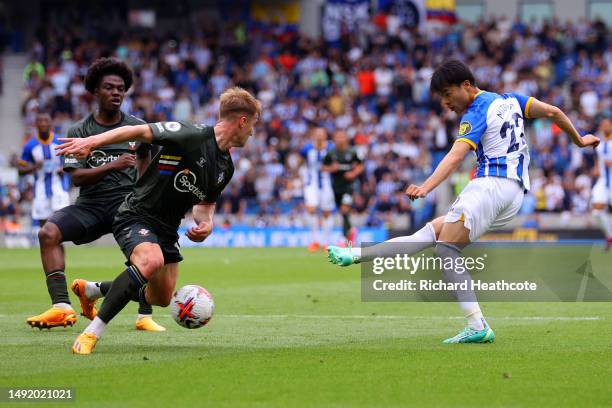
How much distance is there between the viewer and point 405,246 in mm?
8883

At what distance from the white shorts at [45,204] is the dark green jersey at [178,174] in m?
10.0

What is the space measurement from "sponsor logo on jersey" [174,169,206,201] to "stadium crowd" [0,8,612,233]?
21.7 meters

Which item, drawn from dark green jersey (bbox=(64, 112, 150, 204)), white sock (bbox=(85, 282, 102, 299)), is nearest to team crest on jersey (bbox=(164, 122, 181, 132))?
dark green jersey (bbox=(64, 112, 150, 204))

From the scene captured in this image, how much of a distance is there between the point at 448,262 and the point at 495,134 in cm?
109

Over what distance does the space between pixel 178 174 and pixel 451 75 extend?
2.31m

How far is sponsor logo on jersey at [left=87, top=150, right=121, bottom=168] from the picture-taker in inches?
401

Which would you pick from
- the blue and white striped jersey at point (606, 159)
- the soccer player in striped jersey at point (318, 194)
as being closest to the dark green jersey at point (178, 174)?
the blue and white striped jersey at point (606, 159)

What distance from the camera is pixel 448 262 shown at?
28.8ft

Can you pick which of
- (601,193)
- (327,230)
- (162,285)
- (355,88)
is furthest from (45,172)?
(355,88)

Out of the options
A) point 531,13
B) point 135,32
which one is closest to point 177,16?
point 135,32

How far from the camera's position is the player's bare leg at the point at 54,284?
9.67 m

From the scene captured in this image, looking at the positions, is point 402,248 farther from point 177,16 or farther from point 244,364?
point 177,16

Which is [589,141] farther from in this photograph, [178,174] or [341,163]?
[341,163]

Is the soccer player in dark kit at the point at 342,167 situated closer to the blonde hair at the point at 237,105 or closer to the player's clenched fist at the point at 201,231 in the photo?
the player's clenched fist at the point at 201,231
